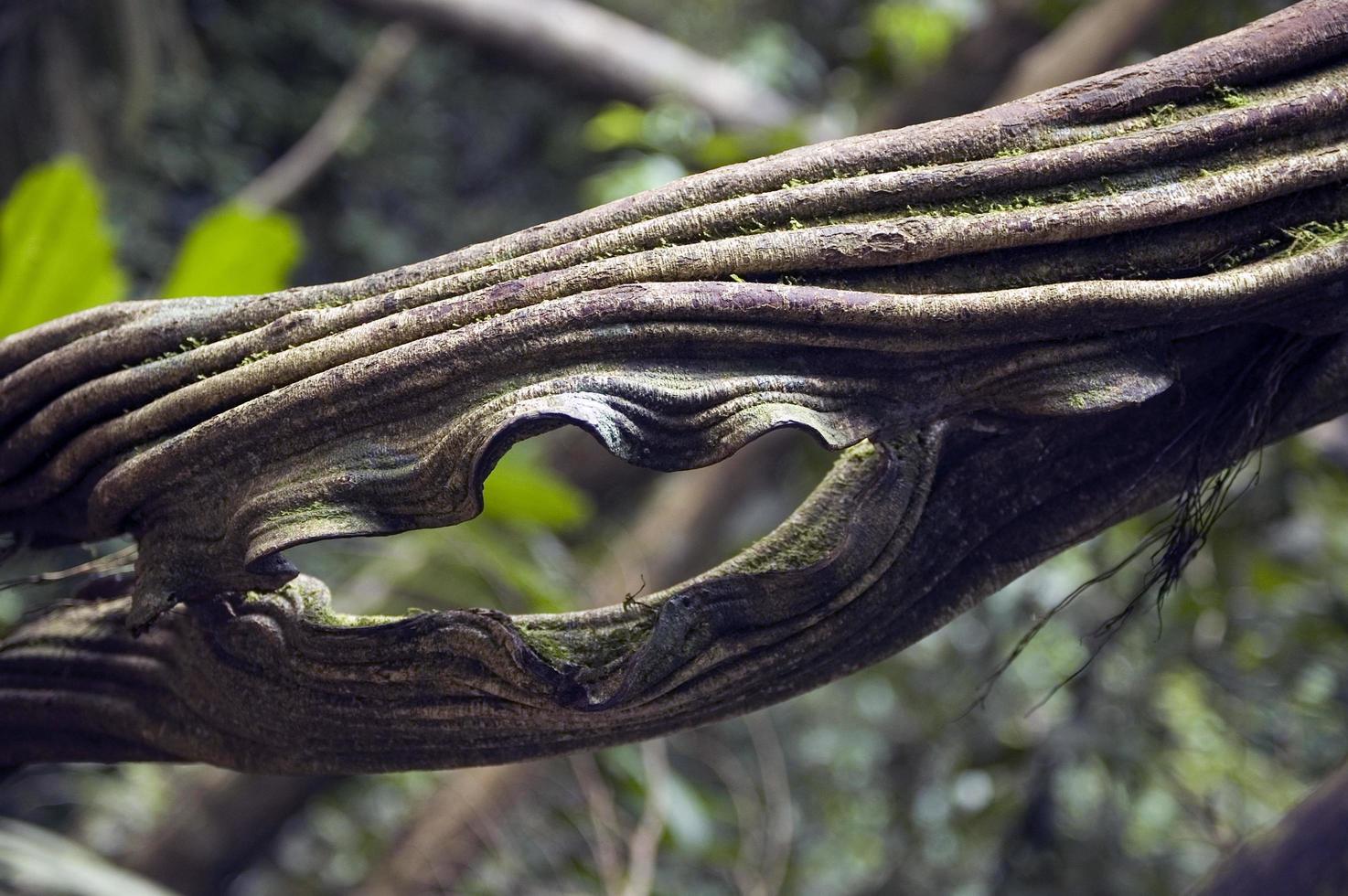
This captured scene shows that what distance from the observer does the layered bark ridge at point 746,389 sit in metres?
0.57

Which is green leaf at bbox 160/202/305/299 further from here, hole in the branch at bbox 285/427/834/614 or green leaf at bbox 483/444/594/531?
hole in the branch at bbox 285/427/834/614

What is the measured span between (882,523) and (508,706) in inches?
9.3

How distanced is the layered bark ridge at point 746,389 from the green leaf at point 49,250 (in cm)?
55

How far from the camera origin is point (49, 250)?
1.21 metres

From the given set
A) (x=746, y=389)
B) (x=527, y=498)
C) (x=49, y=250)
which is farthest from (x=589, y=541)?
(x=746, y=389)

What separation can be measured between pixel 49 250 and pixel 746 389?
964mm

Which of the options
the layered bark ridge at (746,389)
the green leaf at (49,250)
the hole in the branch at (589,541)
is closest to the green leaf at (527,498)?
the hole in the branch at (589,541)

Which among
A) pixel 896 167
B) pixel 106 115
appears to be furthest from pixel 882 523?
pixel 106 115

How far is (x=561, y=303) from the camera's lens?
1.85 feet

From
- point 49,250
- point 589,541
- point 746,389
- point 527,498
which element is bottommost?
point 746,389

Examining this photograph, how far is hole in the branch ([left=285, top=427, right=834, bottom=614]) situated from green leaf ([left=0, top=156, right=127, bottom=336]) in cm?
Result: 84

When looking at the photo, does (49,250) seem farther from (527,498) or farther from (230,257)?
(527,498)

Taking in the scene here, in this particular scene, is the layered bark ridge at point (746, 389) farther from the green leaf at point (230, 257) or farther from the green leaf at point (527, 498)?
the green leaf at point (527, 498)

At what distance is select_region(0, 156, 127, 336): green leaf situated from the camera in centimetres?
120
